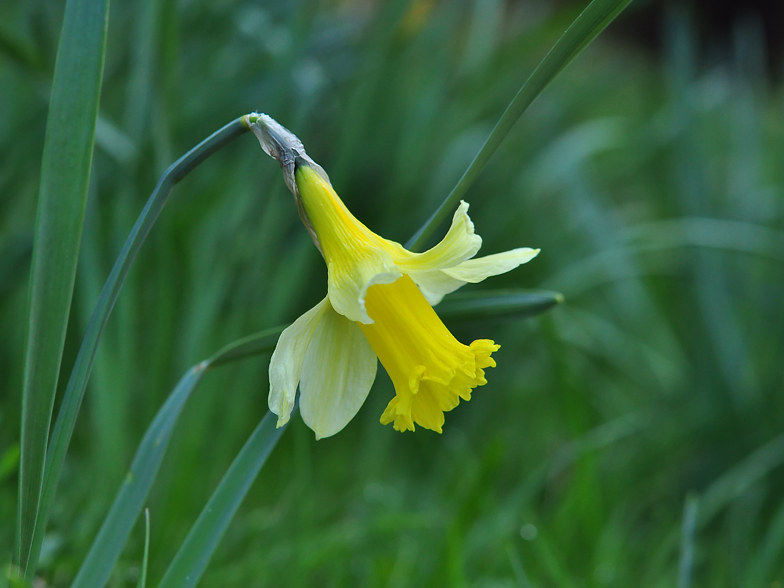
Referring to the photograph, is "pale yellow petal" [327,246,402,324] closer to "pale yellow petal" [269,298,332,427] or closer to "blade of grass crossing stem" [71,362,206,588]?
"pale yellow petal" [269,298,332,427]

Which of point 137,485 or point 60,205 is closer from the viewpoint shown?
point 60,205

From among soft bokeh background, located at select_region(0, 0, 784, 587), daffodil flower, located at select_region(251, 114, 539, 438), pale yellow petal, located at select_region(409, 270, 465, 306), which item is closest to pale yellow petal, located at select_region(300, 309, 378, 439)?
daffodil flower, located at select_region(251, 114, 539, 438)

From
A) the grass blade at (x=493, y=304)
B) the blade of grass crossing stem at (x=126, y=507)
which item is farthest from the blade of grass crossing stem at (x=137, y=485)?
the grass blade at (x=493, y=304)

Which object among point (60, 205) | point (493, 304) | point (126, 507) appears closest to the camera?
point (60, 205)

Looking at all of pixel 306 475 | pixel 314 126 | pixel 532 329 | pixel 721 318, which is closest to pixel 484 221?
pixel 532 329

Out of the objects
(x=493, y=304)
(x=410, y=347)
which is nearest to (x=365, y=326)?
(x=410, y=347)

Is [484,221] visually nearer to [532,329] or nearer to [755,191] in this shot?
[532,329]

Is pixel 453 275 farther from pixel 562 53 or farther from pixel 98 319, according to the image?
pixel 98 319
